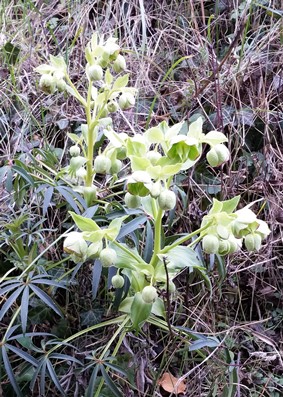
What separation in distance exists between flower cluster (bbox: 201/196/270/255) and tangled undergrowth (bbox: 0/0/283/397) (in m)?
0.17

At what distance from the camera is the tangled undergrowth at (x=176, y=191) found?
105cm

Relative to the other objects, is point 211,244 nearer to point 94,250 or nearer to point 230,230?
point 230,230

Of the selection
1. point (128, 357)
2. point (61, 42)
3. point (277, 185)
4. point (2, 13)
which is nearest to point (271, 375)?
point (128, 357)

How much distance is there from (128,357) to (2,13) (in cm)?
109

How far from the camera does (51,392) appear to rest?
1.11m

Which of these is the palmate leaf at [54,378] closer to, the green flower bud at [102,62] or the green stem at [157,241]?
the green stem at [157,241]

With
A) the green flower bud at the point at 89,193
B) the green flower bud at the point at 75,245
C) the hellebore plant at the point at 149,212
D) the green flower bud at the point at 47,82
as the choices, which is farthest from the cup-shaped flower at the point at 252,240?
the green flower bud at the point at 47,82

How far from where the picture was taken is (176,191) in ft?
3.78

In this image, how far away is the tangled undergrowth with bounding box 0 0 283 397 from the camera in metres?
1.05

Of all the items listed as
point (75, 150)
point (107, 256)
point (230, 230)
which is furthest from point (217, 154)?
point (75, 150)

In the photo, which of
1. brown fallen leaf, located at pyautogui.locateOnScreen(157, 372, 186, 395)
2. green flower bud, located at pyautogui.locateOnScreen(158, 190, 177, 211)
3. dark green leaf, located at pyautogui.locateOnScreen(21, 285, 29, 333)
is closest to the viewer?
green flower bud, located at pyautogui.locateOnScreen(158, 190, 177, 211)

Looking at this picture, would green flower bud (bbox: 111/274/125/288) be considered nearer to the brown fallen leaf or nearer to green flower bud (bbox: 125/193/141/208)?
green flower bud (bbox: 125/193/141/208)

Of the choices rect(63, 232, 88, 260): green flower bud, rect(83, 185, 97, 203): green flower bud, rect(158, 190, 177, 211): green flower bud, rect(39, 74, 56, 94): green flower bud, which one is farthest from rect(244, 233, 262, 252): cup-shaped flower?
rect(39, 74, 56, 94): green flower bud

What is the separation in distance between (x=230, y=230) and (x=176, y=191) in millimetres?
348
